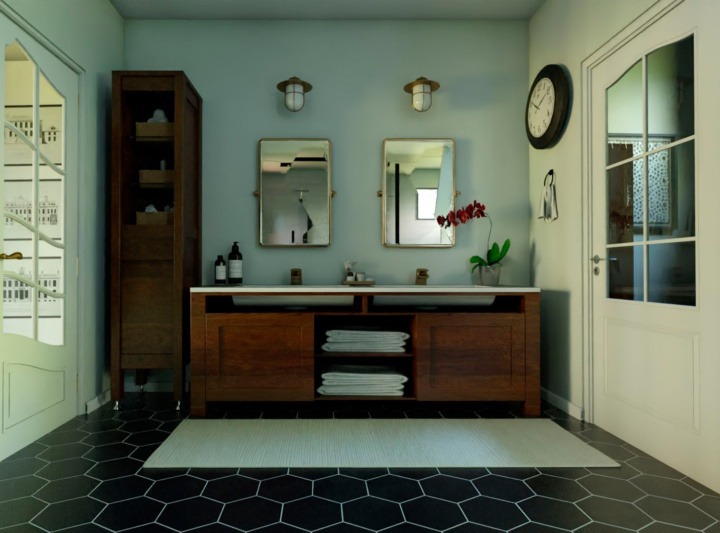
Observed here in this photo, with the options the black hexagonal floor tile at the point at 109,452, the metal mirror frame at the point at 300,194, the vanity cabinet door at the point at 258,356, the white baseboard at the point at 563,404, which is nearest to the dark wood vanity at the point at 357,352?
the vanity cabinet door at the point at 258,356

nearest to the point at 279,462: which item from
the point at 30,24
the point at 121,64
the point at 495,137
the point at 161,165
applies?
the point at 161,165

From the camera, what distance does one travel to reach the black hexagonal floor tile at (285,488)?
2039 millimetres

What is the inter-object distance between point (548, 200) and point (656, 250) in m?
1.10

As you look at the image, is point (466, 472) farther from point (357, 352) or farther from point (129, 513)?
point (129, 513)

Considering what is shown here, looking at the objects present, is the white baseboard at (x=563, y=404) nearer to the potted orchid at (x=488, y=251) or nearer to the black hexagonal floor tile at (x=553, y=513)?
the potted orchid at (x=488, y=251)

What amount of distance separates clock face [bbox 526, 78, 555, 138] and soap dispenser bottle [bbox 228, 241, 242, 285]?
2286 millimetres

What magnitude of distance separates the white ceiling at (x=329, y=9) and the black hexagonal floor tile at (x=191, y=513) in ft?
10.6

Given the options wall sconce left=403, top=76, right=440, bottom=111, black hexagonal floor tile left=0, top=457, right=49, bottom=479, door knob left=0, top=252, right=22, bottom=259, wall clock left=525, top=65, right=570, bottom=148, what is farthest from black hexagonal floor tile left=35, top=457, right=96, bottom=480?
wall clock left=525, top=65, right=570, bottom=148

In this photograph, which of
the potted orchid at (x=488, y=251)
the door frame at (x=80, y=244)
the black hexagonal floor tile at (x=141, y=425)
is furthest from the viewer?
the potted orchid at (x=488, y=251)

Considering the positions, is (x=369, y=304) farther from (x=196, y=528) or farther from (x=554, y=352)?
(x=196, y=528)

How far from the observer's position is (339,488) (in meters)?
2.12

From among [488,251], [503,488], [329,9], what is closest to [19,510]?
[503,488]

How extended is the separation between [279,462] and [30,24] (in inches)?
99.7

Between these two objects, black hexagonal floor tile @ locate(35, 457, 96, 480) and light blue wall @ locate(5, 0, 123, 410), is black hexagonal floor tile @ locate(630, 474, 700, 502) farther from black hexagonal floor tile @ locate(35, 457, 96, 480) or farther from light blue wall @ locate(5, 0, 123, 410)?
light blue wall @ locate(5, 0, 123, 410)
